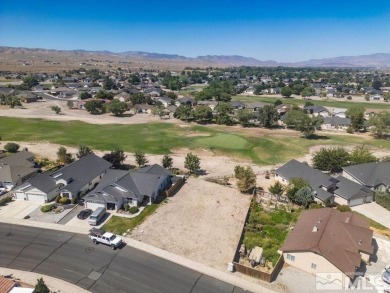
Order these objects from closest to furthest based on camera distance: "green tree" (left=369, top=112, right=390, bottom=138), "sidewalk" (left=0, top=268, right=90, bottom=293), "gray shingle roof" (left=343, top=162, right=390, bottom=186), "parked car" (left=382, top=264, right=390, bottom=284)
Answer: "sidewalk" (left=0, top=268, right=90, bottom=293) < "parked car" (left=382, top=264, right=390, bottom=284) < "gray shingle roof" (left=343, top=162, right=390, bottom=186) < "green tree" (left=369, top=112, right=390, bottom=138)

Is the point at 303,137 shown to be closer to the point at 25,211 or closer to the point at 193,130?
the point at 193,130

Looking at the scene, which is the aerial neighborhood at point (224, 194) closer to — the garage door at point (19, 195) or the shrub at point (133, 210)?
the shrub at point (133, 210)

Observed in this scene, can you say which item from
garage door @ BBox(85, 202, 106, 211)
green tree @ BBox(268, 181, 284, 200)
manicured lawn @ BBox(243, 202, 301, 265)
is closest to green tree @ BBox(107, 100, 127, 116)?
garage door @ BBox(85, 202, 106, 211)

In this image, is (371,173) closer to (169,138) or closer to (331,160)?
(331,160)

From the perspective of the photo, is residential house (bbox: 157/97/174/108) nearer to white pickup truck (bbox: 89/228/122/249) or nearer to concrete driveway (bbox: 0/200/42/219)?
concrete driveway (bbox: 0/200/42/219)

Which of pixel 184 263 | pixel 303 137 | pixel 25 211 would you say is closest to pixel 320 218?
pixel 184 263

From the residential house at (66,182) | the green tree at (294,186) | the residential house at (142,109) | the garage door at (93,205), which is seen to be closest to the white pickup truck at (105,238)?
the garage door at (93,205)

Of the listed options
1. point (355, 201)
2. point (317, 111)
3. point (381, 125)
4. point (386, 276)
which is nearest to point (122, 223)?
point (386, 276)
